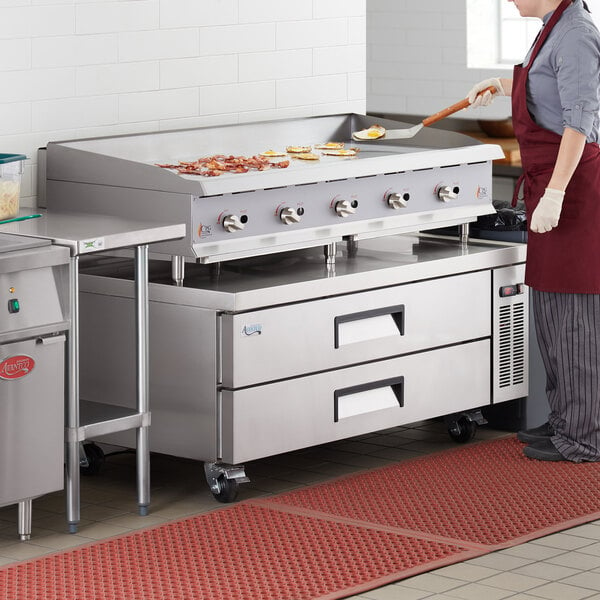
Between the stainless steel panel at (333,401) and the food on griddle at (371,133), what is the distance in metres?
0.90

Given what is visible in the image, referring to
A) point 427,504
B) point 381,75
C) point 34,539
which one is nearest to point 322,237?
point 427,504

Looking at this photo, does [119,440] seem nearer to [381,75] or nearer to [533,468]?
[533,468]

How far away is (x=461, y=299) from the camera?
5223mm

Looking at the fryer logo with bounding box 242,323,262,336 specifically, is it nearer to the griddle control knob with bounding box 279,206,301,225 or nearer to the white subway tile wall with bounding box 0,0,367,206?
the griddle control knob with bounding box 279,206,301,225

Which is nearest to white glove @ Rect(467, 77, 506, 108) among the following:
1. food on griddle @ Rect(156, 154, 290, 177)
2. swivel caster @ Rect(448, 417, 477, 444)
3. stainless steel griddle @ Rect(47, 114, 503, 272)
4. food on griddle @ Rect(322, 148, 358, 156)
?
stainless steel griddle @ Rect(47, 114, 503, 272)

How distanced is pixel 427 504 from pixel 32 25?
2071 millimetres

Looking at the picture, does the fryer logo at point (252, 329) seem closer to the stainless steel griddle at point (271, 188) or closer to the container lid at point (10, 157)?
the stainless steel griddle at point (271, 188)

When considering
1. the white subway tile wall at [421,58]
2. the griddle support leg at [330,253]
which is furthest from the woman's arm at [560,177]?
the white subway tile wall at [421,58]

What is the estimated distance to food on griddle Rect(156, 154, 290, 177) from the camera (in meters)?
4.74

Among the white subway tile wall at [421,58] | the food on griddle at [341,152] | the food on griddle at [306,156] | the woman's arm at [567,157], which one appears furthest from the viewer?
the white subway tile wall at [421,58]

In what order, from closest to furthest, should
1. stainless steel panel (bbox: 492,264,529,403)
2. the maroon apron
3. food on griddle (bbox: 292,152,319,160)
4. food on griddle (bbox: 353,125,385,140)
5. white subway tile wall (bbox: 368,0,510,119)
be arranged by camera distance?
the maroon apron → food on griddle (bbox: 292,152,319,160) → stainless steel panel (bbox: 492,264,529,403) → food on griddle (bbox: 353,125,385,140) → white subway tile wall (bbox: 368,0,510,119)

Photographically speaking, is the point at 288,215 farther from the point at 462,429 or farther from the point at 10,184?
the point at 462,429

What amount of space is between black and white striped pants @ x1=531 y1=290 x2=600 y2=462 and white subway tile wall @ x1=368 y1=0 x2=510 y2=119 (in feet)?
14.8

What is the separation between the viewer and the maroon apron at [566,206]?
16.4 ft
